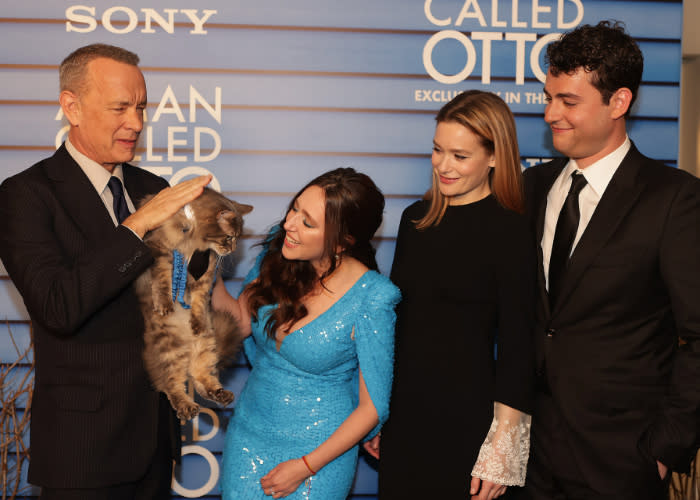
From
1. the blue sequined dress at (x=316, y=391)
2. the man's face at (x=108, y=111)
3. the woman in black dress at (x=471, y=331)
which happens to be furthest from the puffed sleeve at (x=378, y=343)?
the man's face at (x=108, y=111)

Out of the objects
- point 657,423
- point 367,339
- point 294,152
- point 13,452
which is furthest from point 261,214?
point 657,423

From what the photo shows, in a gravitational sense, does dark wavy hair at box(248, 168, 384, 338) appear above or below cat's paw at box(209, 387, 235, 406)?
above

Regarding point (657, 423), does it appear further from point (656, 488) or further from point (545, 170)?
point (545, 170)

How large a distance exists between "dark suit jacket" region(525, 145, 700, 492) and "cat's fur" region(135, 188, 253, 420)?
3.70 feet

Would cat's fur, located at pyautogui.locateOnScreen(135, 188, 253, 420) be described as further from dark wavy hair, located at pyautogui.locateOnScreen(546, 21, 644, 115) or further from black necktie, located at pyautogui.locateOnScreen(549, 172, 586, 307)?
dark wavy hair, located at pyautogui.locateOnScreen(546, 21, 644, 115)

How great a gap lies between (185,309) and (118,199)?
43 centimetres

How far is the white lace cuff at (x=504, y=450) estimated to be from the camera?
6.40 ft

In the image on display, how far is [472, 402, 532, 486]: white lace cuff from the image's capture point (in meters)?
1.95

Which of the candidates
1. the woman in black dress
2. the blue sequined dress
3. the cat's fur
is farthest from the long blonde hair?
the cat's fur

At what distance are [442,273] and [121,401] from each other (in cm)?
113

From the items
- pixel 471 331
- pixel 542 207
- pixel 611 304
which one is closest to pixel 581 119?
pixel 542 207

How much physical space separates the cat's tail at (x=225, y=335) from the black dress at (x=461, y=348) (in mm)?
606

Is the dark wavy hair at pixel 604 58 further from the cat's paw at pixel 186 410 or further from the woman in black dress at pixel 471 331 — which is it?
the cat's paw at pixel 186 410

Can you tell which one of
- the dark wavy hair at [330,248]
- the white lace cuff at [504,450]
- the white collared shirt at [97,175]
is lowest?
the white lace cuff at [504,450]
